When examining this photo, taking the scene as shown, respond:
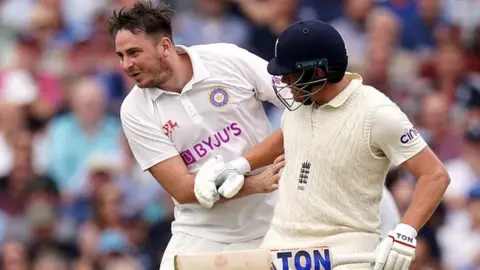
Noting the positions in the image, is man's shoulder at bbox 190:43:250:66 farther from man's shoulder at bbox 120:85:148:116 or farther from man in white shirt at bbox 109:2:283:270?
man's shoulder at bbox 120:85:148:116

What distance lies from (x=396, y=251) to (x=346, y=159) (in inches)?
22.3

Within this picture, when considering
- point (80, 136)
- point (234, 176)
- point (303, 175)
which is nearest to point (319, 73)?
point (303, 175)

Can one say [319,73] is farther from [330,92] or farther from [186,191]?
[186,191]

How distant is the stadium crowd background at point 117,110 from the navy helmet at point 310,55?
4129mm

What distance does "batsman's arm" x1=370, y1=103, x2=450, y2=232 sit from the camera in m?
6.50

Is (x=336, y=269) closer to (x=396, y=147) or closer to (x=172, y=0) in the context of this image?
(x=396, y=147)

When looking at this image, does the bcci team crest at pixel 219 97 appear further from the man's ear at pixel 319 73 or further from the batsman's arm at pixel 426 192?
the batsman's arm at pixel 426 192

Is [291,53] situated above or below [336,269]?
above

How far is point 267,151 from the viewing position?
7.42m

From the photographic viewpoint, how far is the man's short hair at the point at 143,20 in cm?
756

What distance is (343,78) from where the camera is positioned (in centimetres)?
686

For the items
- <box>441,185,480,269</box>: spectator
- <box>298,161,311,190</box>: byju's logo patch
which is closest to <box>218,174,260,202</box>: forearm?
<box>298,161,311,190</box>: byju's logo patch

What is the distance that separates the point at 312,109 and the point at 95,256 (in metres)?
4.84

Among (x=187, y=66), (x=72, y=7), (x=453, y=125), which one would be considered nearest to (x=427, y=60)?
(x=453, y=125)
